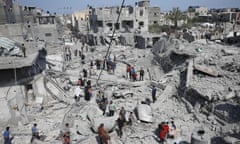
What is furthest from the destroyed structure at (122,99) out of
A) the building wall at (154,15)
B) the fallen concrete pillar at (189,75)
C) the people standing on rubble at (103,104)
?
the building wall at (154,15)

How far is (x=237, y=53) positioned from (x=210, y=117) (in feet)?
30.4

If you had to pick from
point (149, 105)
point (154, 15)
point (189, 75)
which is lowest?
point (149, 105)

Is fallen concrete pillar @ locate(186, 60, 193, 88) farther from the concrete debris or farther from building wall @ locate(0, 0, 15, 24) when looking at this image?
building wall @ locate(0, 0, 15, 24)

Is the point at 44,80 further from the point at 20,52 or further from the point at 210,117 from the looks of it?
the point at 210,117

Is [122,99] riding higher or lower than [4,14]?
lower

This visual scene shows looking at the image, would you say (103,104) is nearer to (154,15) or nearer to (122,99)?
(122,99)

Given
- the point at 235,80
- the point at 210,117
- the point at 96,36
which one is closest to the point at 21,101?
the point at 210,117

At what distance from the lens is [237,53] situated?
1720cm

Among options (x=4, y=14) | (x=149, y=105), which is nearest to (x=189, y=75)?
(x=149, y=105)

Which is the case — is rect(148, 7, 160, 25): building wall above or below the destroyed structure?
above

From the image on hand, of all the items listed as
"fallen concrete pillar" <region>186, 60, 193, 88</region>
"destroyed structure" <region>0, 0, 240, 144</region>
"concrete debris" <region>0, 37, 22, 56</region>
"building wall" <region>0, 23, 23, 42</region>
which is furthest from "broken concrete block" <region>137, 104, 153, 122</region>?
"building wall" <region>0, 23, 23, 42</region>

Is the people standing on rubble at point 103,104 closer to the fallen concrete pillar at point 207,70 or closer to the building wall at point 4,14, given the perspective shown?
the fallen concrete pillar at point 207,70

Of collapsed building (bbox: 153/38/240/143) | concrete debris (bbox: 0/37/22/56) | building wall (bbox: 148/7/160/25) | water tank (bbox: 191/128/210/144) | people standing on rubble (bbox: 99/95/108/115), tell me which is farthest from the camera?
building wall (bbox: 148/7/160/25)

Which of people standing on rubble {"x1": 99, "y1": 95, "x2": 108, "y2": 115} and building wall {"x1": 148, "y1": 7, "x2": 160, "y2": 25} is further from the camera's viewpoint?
building wall {"x1": 148, "y1": 7, "x2": 160, "y2": 25}
